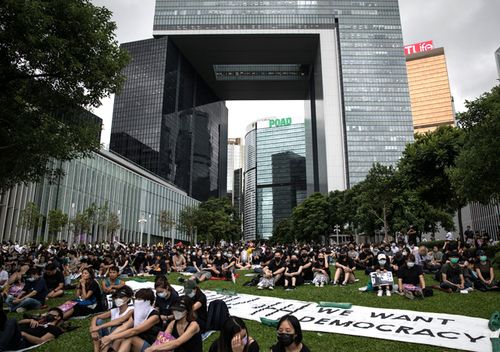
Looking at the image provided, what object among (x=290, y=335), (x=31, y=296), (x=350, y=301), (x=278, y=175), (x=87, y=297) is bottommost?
(x=350, y=301)

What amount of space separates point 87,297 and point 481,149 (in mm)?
20490

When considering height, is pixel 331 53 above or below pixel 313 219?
above

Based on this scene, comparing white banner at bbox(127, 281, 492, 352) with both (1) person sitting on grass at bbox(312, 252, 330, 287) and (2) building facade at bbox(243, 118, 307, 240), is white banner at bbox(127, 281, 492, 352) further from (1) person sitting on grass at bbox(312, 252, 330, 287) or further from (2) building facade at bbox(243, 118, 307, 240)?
(2) building facade at bbox(243, 118, 307, 240)

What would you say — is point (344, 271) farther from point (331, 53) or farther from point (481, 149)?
point (331, 53)

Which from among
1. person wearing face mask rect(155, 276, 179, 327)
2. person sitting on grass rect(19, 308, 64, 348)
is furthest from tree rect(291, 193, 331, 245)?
person sitting on grass rect(19, 308, 64, 348)

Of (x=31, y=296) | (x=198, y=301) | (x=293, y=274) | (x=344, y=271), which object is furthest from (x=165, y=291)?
(x=344, y=271)

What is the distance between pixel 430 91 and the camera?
182 m

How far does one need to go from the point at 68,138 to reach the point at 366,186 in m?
39.9

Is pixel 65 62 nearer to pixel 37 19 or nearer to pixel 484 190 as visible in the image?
pixel 37 19

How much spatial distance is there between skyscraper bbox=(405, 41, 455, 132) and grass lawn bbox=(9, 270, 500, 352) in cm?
18565

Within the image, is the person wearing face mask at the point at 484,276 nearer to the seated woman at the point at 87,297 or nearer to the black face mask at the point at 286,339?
the black face mask at the point at 286,339

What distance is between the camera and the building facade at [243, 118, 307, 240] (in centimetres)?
18375

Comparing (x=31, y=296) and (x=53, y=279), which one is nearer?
(x=31, y=296)

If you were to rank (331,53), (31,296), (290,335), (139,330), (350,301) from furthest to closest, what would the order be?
(331,53)
(350,301)
(31,296)
(139,330)
(290,335)
